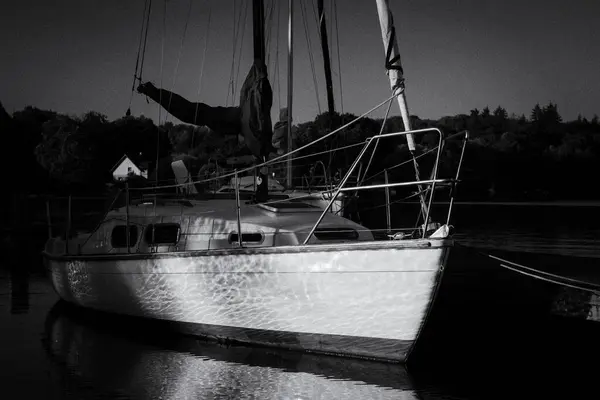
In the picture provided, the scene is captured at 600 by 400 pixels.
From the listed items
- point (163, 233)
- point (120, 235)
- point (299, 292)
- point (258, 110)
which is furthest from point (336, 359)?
point (120, 235)

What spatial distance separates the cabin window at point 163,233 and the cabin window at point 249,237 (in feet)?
3.51

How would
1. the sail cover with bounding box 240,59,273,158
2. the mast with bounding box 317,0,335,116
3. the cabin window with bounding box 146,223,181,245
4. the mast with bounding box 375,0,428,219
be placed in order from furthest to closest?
the mast with bounding box 317,0,335,116 < the sail cover with bounding box 240,59,273,158 < the cabin window with bounding box 146,223,181,245 < the mast with bounding box 375,0,428,219

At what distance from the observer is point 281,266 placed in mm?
10227

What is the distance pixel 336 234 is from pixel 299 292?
71.3 inches

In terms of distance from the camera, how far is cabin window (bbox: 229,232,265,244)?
11.5 meters

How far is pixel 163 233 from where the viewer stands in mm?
12383

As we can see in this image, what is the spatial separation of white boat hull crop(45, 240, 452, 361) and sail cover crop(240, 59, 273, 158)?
2561 millimetres

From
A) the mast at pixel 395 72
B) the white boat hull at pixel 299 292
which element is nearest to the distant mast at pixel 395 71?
the mast at pixel 395 72

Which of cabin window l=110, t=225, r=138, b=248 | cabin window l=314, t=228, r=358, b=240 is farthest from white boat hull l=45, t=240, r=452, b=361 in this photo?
cabin window l=314, t=228, r=358, b=240

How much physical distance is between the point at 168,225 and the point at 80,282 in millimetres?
2446

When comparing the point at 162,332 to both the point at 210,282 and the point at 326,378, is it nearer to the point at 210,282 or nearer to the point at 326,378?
the point at 210,282

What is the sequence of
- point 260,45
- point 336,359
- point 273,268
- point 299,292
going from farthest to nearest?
point 260,45 < point 336,359 < point 273,268 < point 299,292

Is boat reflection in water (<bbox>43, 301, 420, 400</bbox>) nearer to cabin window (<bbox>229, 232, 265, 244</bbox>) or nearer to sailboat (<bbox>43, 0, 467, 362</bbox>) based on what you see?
sailboat (<bbox>43, 0, 467, 362</bbox>)

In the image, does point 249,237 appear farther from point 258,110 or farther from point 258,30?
point 258,30
